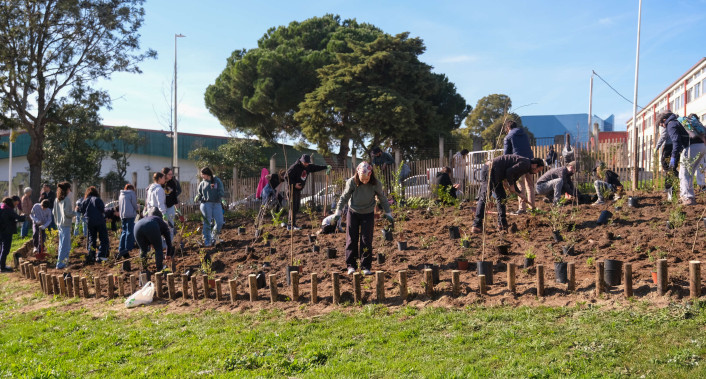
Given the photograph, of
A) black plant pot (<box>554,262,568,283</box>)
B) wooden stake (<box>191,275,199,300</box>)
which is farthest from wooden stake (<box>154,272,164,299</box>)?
black plant pot (<box>554,262,568,283</box>)

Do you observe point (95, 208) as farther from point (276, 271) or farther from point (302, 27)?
point (302, 27)

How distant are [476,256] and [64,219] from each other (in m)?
7.68

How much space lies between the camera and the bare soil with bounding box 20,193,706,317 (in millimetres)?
5500

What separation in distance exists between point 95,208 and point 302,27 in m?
24.8

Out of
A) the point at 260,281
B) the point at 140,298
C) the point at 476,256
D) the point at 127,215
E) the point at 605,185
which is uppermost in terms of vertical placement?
the point at 605,185

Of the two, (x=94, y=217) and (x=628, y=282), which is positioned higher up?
(x=94, y=217)

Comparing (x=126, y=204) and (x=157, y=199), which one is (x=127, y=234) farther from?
(x=157, y=199)

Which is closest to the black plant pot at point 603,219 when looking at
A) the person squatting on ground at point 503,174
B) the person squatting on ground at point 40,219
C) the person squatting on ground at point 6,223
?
the person squatting on ground at point 503,174

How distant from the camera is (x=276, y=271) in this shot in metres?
7.83

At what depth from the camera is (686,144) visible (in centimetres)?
862

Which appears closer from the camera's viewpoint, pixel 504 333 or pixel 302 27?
pixel 504 333

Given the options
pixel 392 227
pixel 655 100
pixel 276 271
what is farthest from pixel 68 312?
pixel 655 100

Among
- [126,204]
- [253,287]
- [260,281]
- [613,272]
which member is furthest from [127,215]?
[613,272]

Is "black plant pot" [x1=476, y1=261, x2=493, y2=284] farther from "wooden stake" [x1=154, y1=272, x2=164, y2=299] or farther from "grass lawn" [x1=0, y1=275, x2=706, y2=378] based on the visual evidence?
"wooden stake" [x1=154, y1=272, x2=164, y2=299]
